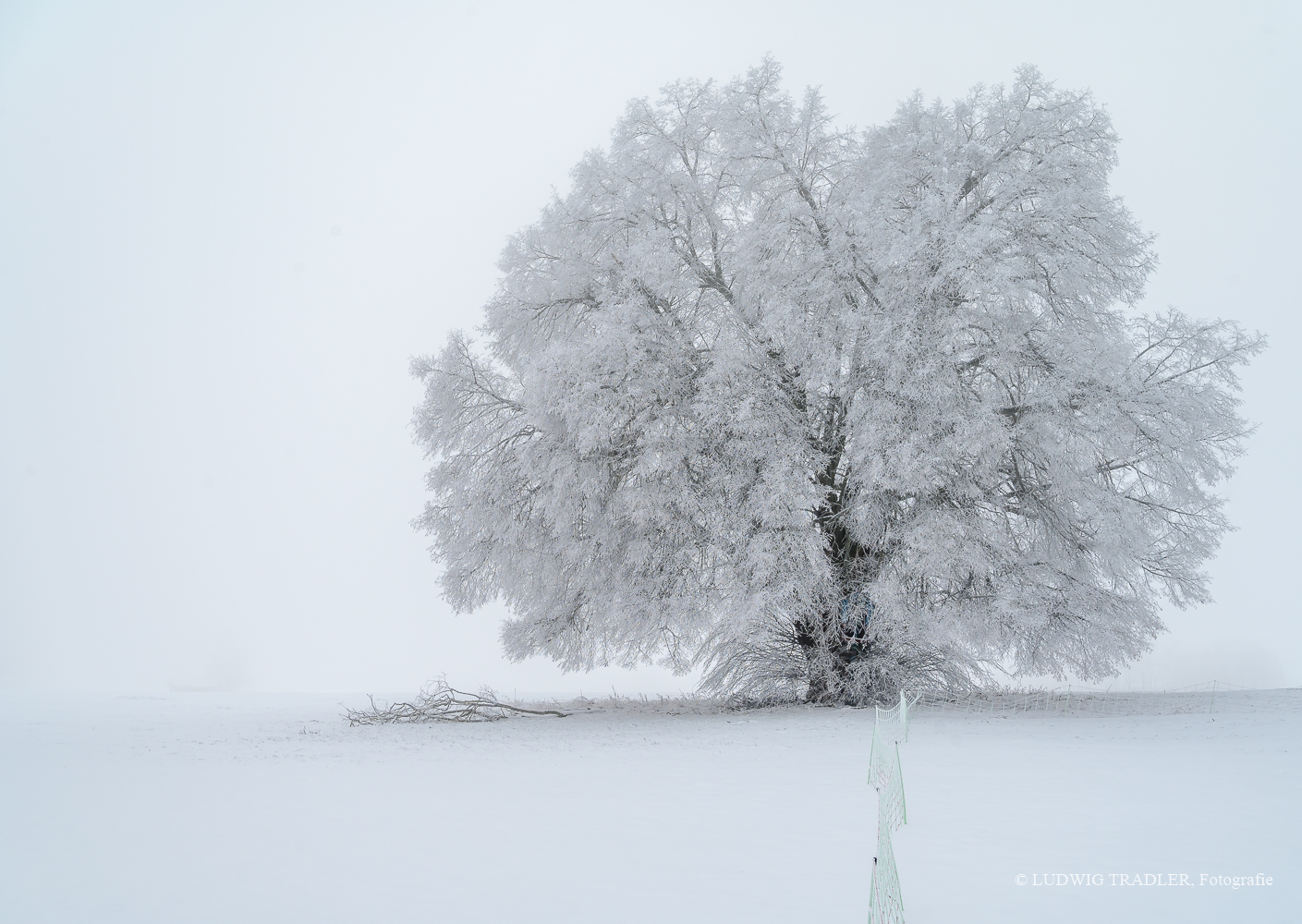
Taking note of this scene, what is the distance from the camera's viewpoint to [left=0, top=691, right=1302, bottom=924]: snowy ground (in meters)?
4.12

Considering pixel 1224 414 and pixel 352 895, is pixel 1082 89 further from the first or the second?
pixel 352 895

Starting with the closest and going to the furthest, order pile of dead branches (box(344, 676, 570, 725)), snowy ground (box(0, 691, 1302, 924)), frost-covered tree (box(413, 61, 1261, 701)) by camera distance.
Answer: snowy ground (box(0, 691, 1302, 924)) → frost-covered tree (box(413, 61, 1261, 701)) → pile of dead branches (box(344, 676, 570, 725))

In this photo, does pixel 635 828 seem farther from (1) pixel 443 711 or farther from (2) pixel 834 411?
(2) pixel 834 411

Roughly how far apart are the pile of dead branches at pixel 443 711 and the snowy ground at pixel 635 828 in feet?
11.0

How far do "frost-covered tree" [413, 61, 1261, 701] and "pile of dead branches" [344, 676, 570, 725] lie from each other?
5.57 ft

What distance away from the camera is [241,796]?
269 inches

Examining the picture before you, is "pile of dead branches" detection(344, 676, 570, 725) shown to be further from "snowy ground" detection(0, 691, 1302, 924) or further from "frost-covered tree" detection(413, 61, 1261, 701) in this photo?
"snowy ground" detection(0, 691, 1302, 924)

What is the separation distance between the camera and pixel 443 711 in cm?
1493

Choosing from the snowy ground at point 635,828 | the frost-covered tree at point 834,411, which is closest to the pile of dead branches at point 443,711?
the frost-covered tree at point 834,411

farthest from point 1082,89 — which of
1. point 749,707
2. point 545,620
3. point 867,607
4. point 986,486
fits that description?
point 545,620

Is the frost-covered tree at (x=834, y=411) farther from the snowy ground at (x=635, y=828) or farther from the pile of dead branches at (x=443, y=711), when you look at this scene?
the snowy ground at (x=635, y=828)

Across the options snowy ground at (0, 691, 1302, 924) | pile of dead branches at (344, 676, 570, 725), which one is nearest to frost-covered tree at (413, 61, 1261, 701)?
pile of dead branches at (344, 676, 570, 725)

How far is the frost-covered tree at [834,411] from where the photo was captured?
1352 cm

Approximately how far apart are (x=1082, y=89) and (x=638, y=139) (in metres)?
7.73
